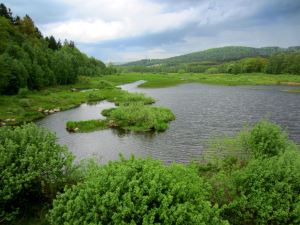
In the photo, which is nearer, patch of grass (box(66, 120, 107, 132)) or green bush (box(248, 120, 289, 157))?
green bush (box(248, 120, 289, 157))

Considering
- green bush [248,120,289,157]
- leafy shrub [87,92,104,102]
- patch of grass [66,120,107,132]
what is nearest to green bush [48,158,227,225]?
green bush [248,120,289,157]

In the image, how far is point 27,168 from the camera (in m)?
17.9

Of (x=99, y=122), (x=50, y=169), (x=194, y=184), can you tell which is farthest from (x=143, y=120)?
(x=194, y=184)

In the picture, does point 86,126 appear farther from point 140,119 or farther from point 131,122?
point 140,119

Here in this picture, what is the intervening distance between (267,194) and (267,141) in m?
8.48

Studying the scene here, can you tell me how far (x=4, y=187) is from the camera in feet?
55.0

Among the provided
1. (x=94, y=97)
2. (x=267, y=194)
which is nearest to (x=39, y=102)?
(x=94, y=97)

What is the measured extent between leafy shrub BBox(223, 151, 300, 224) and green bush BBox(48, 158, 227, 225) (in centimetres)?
293

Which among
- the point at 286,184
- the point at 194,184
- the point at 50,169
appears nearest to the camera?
the point at 194,184

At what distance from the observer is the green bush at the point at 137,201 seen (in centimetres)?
1273

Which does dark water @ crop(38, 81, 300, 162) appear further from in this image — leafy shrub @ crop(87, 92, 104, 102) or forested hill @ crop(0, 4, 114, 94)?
forested hill @ crop(0, 4, 114, 94)

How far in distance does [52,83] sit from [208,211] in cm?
9522

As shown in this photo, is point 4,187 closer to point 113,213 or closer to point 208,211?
point 113,213

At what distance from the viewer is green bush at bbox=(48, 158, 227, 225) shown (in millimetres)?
12727
